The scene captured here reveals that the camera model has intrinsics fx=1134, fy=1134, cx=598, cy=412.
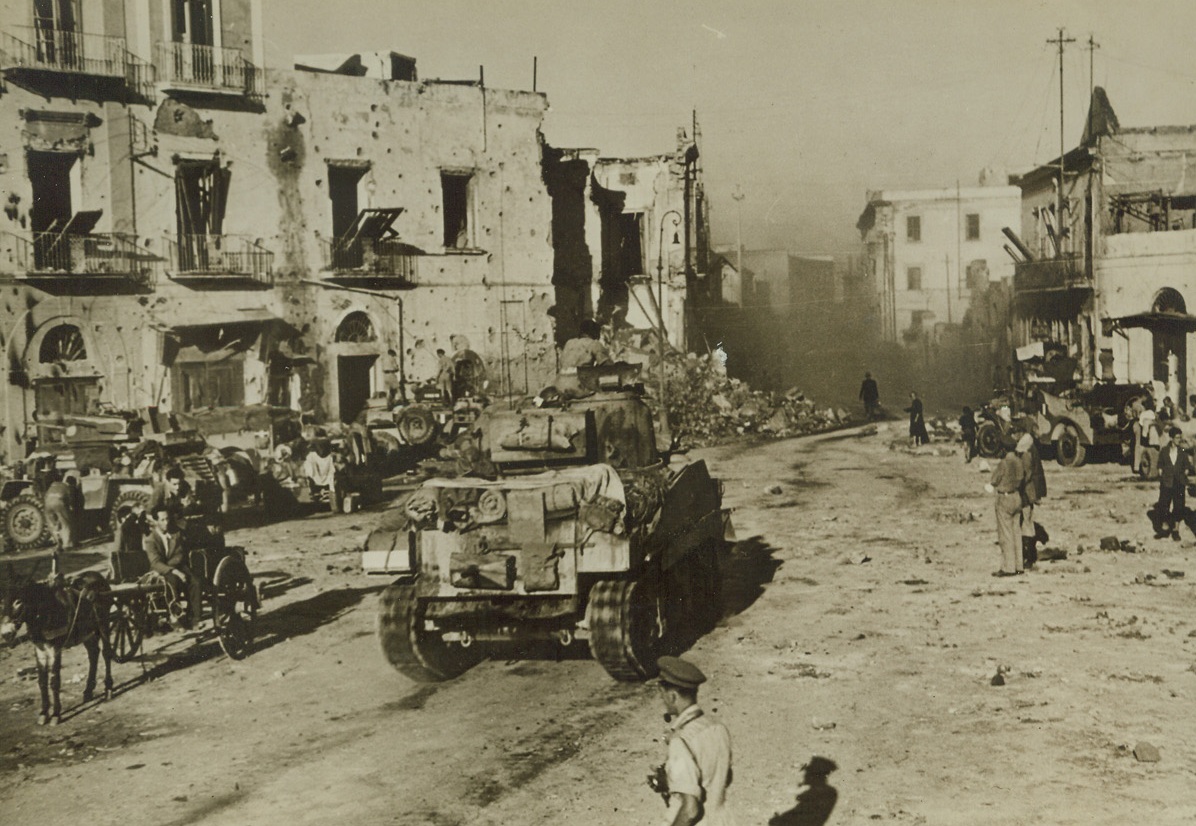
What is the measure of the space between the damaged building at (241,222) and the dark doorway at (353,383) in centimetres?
7

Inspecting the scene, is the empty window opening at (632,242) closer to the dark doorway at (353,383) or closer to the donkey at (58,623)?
the dark doorway at (353,383)

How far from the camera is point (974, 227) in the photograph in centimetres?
5659

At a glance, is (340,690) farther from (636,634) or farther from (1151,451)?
(1151,451)

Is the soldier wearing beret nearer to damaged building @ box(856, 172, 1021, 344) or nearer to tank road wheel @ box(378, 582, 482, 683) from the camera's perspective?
tank road wheel @ box(378, 582, 482, 683)

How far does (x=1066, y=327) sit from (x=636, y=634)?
3175cm

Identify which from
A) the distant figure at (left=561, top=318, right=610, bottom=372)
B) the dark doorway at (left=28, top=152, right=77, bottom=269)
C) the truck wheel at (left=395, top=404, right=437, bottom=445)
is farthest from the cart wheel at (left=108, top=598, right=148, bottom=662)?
the dark doorway at (left=28, top=152, right=77, bottom=269)

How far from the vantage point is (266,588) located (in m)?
14.7

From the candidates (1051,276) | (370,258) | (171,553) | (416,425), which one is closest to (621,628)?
(171,553)

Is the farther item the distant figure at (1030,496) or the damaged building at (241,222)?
the damaged building at (241,222)

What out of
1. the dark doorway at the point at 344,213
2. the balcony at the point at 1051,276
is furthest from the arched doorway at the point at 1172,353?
the dark doorway at the point at 344,213

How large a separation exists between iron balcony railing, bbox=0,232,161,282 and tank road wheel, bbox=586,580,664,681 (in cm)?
1976

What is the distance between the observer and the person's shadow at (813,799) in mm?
7020

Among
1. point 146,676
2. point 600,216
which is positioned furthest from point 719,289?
point 146,676

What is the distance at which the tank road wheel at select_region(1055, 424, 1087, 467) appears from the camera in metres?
23.1
